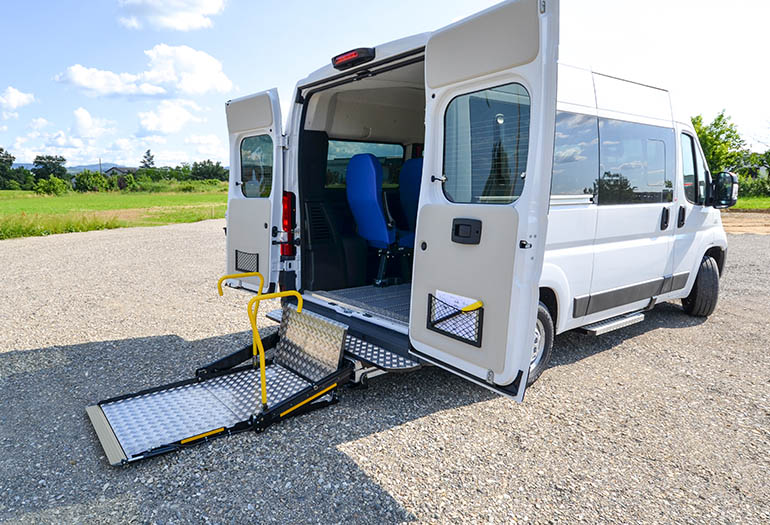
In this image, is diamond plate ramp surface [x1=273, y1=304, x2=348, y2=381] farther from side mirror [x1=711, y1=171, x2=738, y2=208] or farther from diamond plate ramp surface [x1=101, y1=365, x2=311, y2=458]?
side mirror [x1=711, y1=171, x2=738, y2=208]

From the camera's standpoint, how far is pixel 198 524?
254 centimetres

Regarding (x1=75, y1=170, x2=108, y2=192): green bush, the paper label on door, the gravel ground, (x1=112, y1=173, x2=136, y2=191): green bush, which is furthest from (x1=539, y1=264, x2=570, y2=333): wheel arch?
(x1=112, y1=173, x2=136, y2=191): green bush

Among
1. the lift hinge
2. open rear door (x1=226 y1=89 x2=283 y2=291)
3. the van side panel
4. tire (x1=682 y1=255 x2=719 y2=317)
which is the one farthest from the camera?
tire (x1=682 y1=255 x2=719 y2=317)

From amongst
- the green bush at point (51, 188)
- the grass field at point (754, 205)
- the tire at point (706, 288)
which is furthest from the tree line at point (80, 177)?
the tire at point (706, 288)

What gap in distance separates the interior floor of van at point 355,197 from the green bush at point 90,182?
6942cm

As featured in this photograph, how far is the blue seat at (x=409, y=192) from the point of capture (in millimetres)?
5295

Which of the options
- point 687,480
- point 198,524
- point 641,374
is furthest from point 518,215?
point 641,374

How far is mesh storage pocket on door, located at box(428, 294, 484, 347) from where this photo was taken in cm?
296

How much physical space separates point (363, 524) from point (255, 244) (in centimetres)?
293

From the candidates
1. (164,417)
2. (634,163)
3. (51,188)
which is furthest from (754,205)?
(51,188)

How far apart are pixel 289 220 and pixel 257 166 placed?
2.23 ft

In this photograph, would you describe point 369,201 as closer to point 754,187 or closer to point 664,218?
point 664,218

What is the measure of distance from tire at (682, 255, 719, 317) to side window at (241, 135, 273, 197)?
16.0 ft

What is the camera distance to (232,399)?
374 cm
